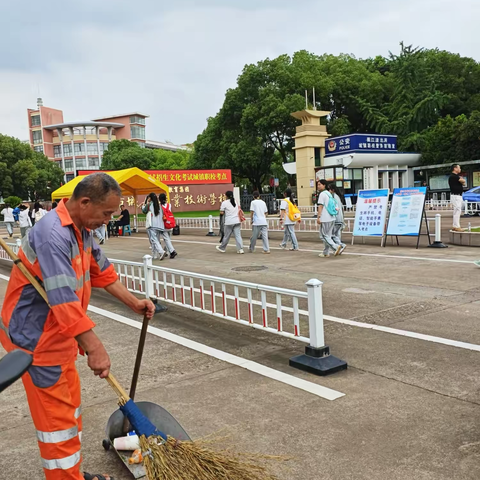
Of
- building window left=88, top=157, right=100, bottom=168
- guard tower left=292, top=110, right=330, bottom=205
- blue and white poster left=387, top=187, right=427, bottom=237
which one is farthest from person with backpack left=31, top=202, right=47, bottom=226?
building window left=88, top=157, right=100, bottom=168

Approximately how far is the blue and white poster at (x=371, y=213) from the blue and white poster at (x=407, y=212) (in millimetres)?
240

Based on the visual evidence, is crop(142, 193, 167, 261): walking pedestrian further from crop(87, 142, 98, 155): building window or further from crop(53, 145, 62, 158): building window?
crop(53, 145, 62, 158): building window

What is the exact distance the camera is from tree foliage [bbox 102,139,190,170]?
63997 mm

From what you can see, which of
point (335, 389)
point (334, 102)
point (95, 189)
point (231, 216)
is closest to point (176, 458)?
point (95, 189)

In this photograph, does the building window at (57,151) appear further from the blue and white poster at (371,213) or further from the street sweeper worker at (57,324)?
the street sweeper worker at (57,324)

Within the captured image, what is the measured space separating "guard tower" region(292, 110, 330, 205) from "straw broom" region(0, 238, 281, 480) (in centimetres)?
3220

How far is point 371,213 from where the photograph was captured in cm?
1352

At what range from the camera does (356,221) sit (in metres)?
13.9

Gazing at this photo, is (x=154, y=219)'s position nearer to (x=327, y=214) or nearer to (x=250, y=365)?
(x=327, y=214)

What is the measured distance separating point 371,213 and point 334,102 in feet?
107

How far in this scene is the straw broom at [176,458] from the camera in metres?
2.35

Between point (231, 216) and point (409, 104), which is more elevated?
point (409, 104)

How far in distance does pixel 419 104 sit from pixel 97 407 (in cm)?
4189

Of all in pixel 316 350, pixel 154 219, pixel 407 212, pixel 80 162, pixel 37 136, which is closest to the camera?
pixel 316 350
